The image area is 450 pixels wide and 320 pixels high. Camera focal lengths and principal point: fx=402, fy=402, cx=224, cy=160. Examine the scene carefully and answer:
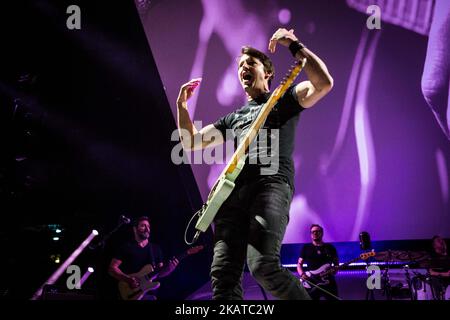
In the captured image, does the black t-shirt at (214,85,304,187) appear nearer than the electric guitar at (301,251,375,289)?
Yes

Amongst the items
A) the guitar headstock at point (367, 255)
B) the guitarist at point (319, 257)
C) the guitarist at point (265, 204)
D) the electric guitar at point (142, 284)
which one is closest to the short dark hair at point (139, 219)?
the electric guitar at point (142, 284)

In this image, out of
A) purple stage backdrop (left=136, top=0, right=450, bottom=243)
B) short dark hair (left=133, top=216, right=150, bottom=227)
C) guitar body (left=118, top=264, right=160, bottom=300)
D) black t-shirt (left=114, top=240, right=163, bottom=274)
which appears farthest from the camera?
short dark hair (left=133, top=216, right=150, bottom=227)

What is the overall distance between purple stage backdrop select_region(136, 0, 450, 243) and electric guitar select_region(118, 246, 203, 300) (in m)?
1.44

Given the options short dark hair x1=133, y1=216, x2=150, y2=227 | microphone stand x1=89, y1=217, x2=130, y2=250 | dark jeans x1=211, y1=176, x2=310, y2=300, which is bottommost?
dark jeans x1=211, y1=176, x2=310, y2=300

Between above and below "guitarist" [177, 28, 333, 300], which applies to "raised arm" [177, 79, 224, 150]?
above

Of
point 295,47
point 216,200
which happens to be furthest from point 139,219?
point 295,47

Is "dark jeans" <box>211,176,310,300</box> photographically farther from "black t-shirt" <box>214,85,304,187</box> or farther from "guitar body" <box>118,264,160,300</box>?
"guitar body" <box>118,264,160,300</box>

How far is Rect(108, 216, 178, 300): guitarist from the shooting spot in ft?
18.8

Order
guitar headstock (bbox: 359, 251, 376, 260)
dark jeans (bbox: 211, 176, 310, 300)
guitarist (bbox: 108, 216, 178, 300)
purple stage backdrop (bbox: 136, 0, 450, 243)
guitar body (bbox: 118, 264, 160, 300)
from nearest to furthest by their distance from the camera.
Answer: dark jeans (bbox: 211, 176, 310, 300), purple stage backdrop (bbox: 136, 0, 450, 243), guitar headstock (bbox: 359, 251, 376, 260), guitar body (bbox: 118, 264, 160, 300), guitarist (bbox: 108, 216, 178, 300)

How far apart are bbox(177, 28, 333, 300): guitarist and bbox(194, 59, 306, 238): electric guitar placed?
0.05 meters

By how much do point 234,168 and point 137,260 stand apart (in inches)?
161

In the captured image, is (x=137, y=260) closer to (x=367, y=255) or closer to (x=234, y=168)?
(x=367, y=255)

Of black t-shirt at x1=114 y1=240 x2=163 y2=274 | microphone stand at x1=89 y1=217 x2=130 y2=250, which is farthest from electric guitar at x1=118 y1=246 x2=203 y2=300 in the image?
microphone stand at x1=89 y1=217 x2=130 y2=250
